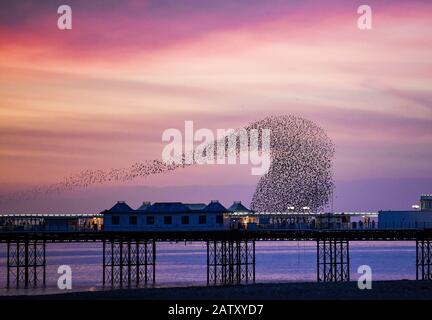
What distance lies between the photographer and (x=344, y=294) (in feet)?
151

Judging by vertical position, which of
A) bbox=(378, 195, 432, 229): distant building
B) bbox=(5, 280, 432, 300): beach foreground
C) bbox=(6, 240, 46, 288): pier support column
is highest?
bbox=(378, 195, 432, 229): distant building

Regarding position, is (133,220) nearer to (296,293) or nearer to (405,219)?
(405,219)

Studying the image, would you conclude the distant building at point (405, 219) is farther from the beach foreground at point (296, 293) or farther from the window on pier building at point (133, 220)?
the beach foreground at point (296, 293)

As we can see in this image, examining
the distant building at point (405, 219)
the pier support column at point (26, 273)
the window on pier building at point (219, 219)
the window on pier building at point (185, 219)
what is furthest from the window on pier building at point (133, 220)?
the distant building at point (405, 219)

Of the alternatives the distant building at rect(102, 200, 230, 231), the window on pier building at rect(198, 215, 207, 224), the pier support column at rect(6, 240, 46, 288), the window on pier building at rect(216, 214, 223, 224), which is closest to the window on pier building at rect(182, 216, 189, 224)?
the distant building at rect(102, 200, 230, 231)

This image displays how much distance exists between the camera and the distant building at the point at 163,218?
95.1 m

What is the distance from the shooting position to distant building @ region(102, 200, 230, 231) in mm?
95125

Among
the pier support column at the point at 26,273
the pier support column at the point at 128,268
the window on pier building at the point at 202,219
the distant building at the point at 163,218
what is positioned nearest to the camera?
the pier support column at the point at 128,268

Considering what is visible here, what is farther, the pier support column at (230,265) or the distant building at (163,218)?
the distant building at (163,218)

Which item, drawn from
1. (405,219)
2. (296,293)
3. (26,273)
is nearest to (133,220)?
(26,273)

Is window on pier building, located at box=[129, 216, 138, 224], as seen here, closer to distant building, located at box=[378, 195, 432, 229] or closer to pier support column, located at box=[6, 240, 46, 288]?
pier support column, located at box=[6, 240, 46, 288]

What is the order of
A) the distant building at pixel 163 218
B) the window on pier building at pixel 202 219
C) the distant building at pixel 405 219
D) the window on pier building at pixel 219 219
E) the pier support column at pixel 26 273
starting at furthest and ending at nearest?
the distant building at pixel 405 219 → the window on pier building at pixel 219 219 → the window on pier building at pixel 202 219 → the distant building at pixel 163 218 → the pier support column at pixel 26 273

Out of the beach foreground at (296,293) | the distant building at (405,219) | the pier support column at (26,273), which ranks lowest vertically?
the pier support column at (26,273)
